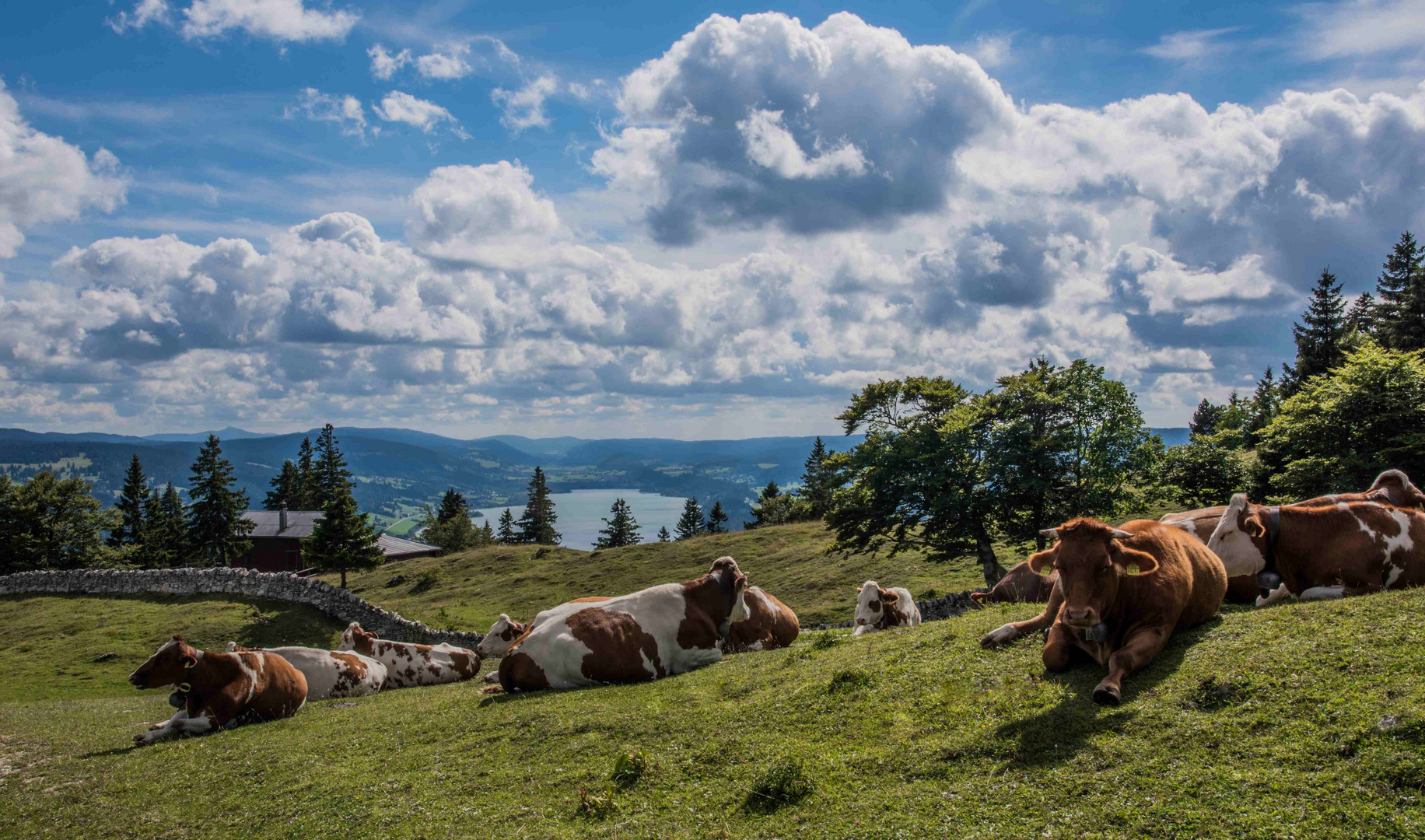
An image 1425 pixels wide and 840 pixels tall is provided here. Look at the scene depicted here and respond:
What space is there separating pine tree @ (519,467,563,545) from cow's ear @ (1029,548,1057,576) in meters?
94.9

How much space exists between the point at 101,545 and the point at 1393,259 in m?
130

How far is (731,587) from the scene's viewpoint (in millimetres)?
13398

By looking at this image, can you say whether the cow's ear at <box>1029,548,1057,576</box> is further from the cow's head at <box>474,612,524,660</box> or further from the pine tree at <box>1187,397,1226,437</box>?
the pine tree at <box>1187,397,1226,437</box>

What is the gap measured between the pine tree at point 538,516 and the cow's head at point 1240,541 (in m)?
94.2

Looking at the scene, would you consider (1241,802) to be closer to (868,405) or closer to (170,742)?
(170,742)

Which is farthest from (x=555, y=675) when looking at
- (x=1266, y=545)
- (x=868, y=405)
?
(x=868, y=405)

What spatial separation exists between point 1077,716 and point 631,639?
750 cm

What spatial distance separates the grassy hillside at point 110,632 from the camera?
82.6ft

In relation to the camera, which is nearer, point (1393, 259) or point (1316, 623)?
point (1316, 623)

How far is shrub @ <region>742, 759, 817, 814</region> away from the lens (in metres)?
5.80

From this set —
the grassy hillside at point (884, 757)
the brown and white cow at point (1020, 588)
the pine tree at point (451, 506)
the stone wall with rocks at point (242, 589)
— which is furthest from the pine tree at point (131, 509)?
the brown and white cow at point (1020, 588)

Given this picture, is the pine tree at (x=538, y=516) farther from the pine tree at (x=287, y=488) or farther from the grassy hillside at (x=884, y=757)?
the grassy hillside at (x=884, y=757)

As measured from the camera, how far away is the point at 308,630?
32844 millimetres

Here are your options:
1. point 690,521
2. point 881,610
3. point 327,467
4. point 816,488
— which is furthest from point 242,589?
point 690,521
